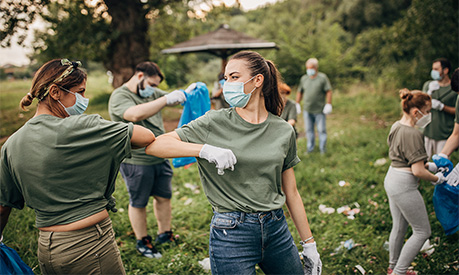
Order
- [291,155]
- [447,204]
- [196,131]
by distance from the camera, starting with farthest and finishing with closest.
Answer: [447,204] → [291,155] → [196,131]

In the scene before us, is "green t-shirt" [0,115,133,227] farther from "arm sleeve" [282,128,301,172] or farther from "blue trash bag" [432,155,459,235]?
"blue trash bag" [432,155,459,235]

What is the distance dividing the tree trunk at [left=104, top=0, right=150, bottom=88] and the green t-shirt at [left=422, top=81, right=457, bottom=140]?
732 cm

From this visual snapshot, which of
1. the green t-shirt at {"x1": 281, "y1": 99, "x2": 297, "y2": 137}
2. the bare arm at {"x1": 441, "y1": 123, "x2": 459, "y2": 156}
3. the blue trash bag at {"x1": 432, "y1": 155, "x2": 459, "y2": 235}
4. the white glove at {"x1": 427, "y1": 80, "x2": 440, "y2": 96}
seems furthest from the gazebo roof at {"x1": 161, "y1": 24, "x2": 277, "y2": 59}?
the blue trash bag at {"x1": 432, "y1": 155, "x2": 459, "y2": 235}

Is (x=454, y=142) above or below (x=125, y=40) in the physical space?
below

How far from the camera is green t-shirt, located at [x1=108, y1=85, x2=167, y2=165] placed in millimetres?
3253

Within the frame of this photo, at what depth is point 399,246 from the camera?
126 inches

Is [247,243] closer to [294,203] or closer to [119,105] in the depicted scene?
[294,203]

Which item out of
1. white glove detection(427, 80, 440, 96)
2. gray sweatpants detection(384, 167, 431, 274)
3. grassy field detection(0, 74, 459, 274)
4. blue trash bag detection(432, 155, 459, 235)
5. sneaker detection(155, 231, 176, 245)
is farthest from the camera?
white glove detection(427, 80, 440, 96)

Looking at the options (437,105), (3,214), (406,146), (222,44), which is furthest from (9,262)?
(222,44)

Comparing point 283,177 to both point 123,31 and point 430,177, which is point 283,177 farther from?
point 123,31

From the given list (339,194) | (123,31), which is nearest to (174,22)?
(123,31)

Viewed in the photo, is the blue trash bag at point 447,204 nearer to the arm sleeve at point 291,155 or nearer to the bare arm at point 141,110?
the arm sleeve at point 291,155

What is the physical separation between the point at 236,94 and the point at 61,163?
104 cm

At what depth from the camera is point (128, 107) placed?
3.21 metres
